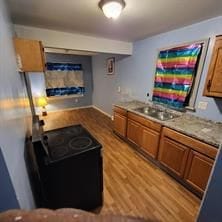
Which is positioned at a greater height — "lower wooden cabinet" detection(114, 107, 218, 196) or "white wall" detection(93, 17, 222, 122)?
"white wall" detection(93, 17, 222, 122)

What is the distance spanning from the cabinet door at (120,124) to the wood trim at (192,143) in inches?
42.5

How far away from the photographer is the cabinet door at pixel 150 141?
7.32ft

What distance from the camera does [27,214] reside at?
326 mm

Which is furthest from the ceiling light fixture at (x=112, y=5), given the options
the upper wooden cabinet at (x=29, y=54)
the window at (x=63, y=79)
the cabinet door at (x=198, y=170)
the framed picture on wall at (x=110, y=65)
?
the window at (x=63, y=79)

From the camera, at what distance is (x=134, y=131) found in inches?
107

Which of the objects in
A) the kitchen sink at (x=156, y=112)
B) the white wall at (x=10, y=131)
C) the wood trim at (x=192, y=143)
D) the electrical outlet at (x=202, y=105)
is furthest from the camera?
the kitchen sink at (x=156, y=112)

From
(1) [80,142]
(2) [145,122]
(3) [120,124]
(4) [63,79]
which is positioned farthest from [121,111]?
(4) [63,79]

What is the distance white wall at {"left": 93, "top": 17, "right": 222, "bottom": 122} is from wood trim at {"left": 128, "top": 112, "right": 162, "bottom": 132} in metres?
0.67

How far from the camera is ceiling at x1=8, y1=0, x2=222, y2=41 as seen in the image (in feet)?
4.74

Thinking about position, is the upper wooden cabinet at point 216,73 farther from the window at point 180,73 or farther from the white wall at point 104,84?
the white wall at point 104,84

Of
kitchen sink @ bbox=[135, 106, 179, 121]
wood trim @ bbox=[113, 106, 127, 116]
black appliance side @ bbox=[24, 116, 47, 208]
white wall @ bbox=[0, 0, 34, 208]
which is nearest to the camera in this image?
white wall @ bbox=[0, 0, 34, 208]

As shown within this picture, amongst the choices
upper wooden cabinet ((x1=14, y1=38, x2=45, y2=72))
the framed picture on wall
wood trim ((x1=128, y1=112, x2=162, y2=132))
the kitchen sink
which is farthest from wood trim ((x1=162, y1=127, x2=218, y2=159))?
the framed picture on wall

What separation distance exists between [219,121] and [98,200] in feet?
6.54

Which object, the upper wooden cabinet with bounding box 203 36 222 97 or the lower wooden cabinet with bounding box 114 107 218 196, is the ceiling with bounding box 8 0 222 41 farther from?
the lower wooden cabinet with bounding box 114 107 218 196
